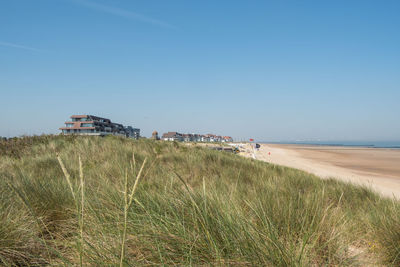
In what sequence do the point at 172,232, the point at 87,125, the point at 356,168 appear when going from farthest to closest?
the point at 87,125, the point at 356,168, the point at 172,232

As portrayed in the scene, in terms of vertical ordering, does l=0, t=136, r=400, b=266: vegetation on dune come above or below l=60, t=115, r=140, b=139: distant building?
below

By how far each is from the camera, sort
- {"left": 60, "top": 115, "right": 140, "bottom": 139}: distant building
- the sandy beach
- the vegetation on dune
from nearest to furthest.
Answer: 1. the vegetation on dune
2. the sandy beach
3. {"left": 60, "top": 115, "right": 140, "bottom": 139}: distant building

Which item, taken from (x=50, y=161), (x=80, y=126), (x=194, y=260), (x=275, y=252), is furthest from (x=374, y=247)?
(x=80, y=126)

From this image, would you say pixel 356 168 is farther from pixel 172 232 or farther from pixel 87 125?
pixel 87 125

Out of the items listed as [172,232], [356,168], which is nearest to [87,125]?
[356,168]

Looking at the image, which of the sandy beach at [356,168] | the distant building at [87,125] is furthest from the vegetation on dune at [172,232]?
the distant building at [87,125]

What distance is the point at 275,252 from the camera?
1.43 m

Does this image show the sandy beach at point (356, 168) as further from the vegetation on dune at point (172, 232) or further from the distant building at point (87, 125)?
the distant building at point (87, 125)

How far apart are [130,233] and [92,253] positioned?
389 millimetres

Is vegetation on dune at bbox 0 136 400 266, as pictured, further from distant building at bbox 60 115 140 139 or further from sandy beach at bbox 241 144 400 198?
distant building at bbox 60 115 140 139

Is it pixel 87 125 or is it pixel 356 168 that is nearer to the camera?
pixel 356 168

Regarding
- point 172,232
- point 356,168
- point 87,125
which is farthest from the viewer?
point 87,125

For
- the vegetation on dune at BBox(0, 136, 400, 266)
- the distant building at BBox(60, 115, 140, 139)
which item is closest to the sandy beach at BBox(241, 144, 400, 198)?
the vegetation on dune at BBox(0, 136, 400, 266)

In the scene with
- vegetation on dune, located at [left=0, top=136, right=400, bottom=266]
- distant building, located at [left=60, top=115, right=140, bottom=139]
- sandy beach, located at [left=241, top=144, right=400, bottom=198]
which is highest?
distant building, located at [left=60, top=115, right=140, bottom=139]
